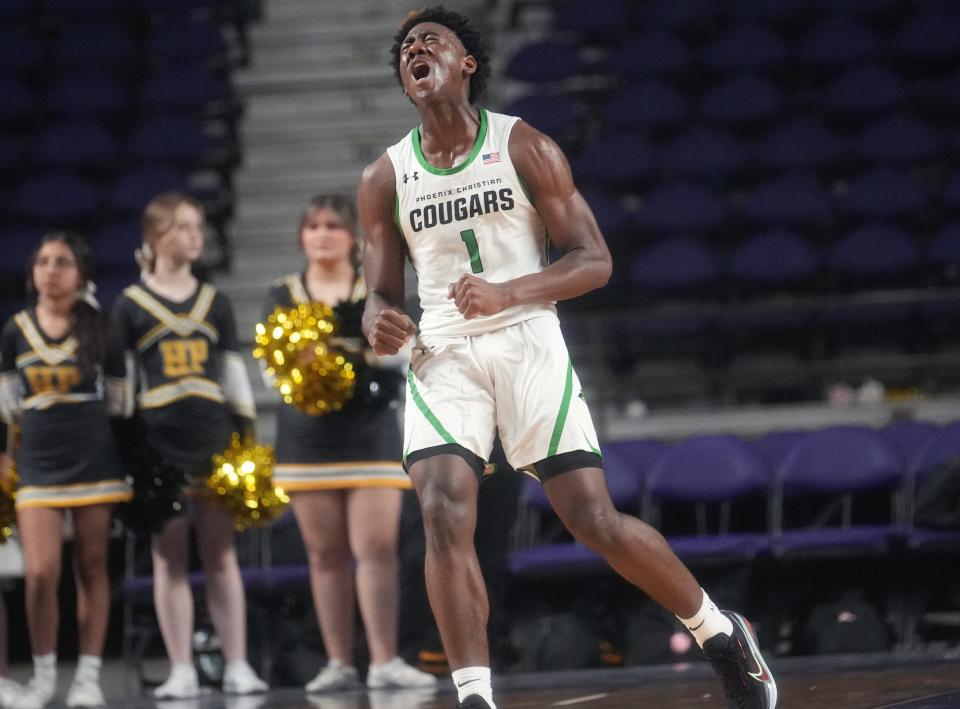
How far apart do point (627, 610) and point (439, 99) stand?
3.22m

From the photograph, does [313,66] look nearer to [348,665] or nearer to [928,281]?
[928,281]

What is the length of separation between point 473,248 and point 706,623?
106cm

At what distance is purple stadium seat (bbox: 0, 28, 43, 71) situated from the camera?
11148 mm

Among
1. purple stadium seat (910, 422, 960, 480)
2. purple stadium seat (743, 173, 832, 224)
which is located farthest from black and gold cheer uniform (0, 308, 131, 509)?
purple stadium seat (743, 173, 832, 224)

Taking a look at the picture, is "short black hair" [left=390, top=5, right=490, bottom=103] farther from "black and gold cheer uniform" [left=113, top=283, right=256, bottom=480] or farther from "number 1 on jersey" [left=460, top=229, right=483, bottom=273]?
"black and gold cheer uniform" [left=113, top=283, right=256, bottom=480]

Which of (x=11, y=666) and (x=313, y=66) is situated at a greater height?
(x=313, y=66)

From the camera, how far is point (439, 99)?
11.6 ft

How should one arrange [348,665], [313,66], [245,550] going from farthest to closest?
[313,66] → [245,550] → [348,665]

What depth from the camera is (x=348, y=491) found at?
17.2 ft

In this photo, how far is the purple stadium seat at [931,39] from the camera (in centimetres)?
1027

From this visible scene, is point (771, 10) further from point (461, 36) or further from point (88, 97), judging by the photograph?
point (461, 36)

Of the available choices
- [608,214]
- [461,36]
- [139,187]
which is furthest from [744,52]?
[461,36]

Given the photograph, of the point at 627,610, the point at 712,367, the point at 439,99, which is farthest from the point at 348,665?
the point at 712,367

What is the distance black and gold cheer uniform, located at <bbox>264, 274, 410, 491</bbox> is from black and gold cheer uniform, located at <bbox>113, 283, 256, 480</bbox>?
0.36m
